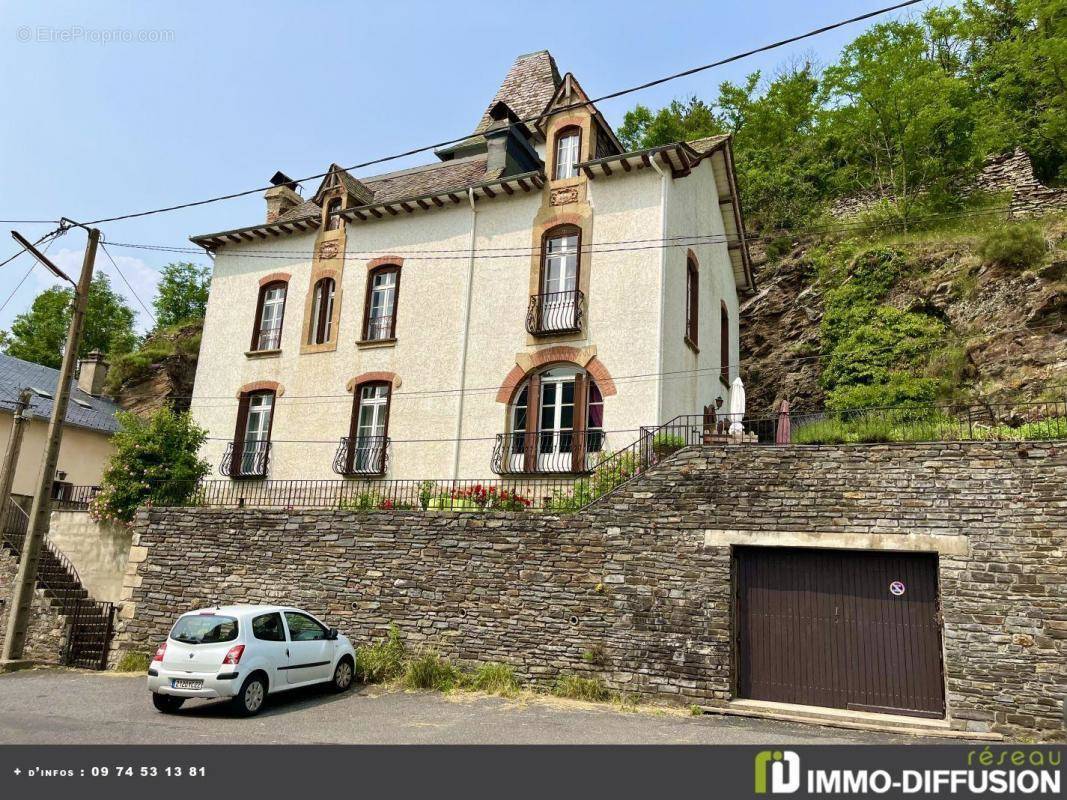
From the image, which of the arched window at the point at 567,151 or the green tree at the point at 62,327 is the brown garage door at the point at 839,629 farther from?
the green tree at the point at 62,327

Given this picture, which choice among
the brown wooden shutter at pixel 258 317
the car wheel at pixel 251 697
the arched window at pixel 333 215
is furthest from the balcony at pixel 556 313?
the car wheel at pixel 251 697

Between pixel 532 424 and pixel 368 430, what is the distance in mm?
4354

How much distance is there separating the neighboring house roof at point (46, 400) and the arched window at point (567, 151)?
54.3ft

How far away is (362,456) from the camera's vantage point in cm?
1697

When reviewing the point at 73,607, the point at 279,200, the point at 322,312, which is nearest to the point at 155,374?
the point at 279,200

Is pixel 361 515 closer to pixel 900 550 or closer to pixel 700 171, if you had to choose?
A: pixel 900 550

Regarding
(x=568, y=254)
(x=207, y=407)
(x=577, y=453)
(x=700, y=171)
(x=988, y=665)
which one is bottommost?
(x=988, y=665)

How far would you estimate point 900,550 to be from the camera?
10.2 meters

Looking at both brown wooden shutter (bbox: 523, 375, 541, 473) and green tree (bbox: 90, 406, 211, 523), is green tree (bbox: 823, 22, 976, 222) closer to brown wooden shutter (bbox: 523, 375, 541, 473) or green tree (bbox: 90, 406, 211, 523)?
brown wooden shutter (bbox: 523, 375, 541, 473)

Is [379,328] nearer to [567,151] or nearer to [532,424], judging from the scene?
[532,424]

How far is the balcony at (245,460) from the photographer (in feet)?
59.1

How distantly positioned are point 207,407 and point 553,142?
11333mm

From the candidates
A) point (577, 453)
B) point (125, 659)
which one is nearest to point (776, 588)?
point (577, 453)

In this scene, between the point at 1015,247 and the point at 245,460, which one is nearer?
the point at 1015,247
